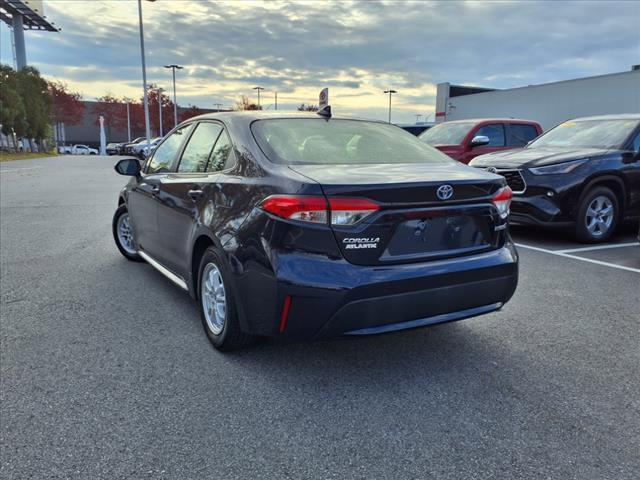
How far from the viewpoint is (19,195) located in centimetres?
1254

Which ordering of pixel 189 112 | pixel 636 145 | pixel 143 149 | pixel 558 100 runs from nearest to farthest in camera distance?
pixel 636 145 → pixel 558 100 → pixel 143 149 → pixel 189 112

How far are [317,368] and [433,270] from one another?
3.17 ft

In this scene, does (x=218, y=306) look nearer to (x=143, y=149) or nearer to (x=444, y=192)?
(x=444, y=192)

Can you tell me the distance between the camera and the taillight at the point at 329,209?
2619mm

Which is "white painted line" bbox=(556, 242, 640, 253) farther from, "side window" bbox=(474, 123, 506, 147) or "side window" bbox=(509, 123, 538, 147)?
"side window" bbox=(509, 123, 538, 147)

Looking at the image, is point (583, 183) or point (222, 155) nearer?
point (222, 155)

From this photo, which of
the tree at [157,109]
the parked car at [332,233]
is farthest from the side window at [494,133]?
the tree at [157,109]

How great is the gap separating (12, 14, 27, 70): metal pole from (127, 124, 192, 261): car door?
63556mm

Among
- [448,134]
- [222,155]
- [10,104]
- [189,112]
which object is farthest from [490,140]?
[189,112]

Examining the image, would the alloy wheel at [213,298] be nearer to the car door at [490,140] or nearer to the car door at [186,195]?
the car door at [186,195]

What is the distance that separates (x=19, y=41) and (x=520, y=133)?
6372cm

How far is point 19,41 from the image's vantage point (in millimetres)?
57844

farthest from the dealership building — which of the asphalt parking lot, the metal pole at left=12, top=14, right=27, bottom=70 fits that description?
the metal pole at left=12, top=14, right=27, bottom=70

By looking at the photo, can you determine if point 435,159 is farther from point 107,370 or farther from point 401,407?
point 107,370
